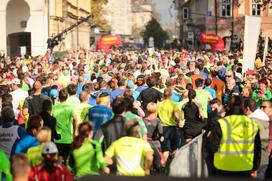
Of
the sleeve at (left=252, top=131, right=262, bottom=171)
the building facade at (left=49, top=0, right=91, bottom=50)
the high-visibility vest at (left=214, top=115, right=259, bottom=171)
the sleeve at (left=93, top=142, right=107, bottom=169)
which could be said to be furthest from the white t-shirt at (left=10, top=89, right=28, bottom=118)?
the building facade at (left=49, top=0, right=91, bottom=50)

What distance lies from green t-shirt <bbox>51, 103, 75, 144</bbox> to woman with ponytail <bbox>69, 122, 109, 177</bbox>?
2.96m

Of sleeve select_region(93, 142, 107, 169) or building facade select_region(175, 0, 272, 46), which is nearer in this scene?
sleeve select_region(93, 142, 107, 169)

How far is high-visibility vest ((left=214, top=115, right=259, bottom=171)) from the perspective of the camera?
8.18 meters

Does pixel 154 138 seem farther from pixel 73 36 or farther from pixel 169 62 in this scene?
pixel 73 36

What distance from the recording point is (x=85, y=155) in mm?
7703

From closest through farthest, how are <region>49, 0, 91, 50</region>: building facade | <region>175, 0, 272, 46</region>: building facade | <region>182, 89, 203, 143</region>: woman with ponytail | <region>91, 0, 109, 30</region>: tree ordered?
<region>182, 89, 203, 143</region>: woman with ponytail → <region>49, 0, 91, 50</region>: building facade → <region>175, 0, 272, 46</region>: building facade → <region>91, 0, 109, 30</region>: tree

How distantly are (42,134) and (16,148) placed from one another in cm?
84

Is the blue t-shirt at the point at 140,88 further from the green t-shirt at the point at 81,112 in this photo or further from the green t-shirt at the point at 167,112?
the green t-shirt at the point at 81,112

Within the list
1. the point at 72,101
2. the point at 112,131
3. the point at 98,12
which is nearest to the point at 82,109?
the point at 72,101

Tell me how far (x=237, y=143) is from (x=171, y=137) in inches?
144

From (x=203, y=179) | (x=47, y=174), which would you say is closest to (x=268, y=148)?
(x=47, y=174)

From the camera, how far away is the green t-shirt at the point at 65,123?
35.3 ft

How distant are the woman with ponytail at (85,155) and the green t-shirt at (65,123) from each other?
9.70ft

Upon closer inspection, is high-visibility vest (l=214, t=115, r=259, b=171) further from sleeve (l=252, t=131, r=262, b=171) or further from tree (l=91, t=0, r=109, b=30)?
tree (l=91, t=0, r=109, b=30)
